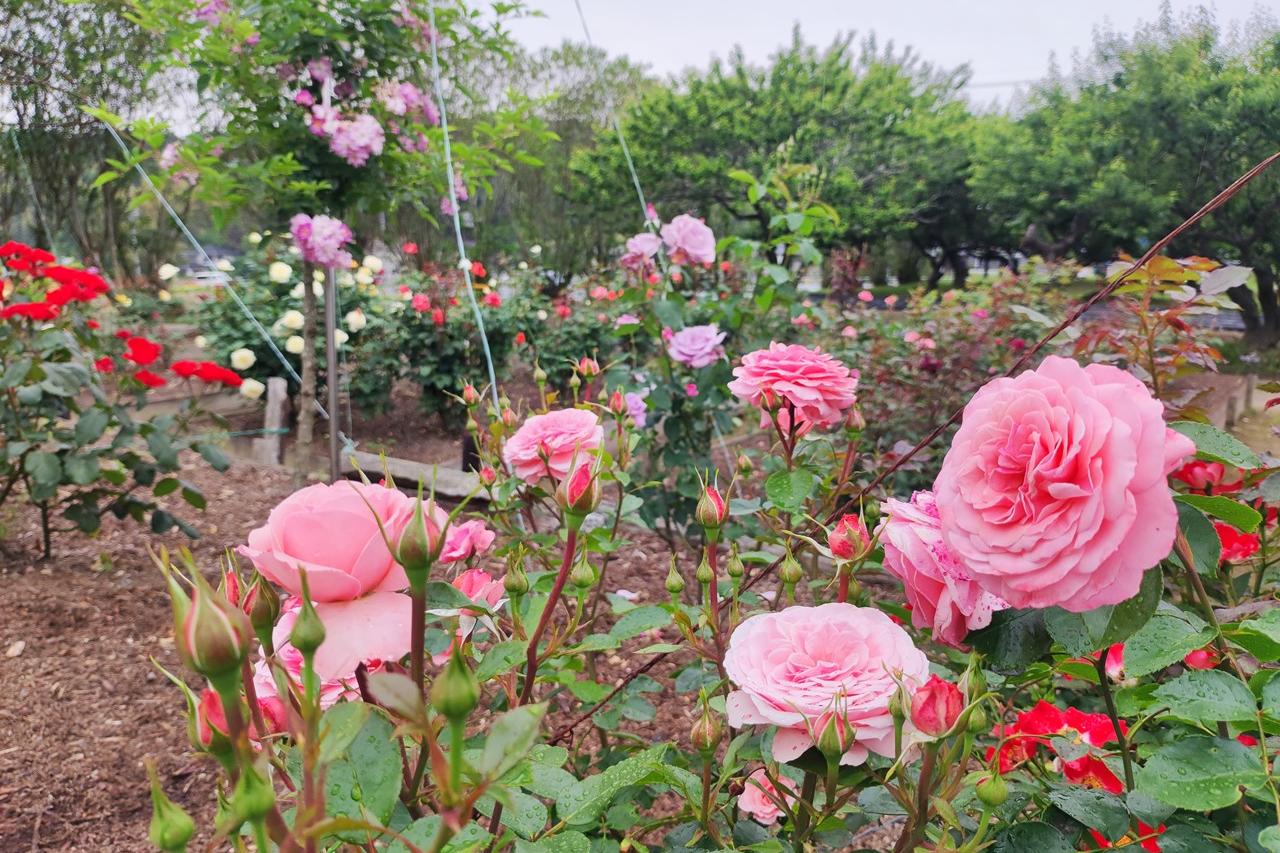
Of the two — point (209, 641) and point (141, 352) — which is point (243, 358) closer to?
point (141, 352)

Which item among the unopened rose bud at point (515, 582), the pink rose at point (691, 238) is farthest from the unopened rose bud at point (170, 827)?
the pink rose at point (691, 238)

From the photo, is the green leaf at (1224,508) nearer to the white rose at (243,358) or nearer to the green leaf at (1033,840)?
the green leaf at (1033,840)

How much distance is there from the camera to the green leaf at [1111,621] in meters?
0.43

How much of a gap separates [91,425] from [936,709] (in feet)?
7.76

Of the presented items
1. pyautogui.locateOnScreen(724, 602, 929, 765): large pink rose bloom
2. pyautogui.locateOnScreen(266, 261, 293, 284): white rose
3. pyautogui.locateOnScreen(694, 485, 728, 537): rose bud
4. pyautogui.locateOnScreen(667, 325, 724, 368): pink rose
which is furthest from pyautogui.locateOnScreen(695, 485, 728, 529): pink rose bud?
pyautogui.locateOnScreen(266, 261, 293, 284): white rose

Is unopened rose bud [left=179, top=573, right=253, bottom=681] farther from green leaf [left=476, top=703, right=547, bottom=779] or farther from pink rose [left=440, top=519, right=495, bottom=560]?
pink rose [left=440, top=519, right=495, bottom=560]

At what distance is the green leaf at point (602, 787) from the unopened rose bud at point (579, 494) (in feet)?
0.54

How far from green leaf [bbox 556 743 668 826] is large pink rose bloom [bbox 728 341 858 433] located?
0.38 meters

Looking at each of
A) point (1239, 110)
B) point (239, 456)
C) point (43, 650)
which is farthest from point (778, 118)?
point (43, 650)

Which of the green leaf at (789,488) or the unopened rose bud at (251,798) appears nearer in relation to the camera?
the unopened rose bud at (251,798)

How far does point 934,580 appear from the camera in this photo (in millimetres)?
485

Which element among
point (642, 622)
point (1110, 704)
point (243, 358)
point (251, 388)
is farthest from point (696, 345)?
point (243, 358)

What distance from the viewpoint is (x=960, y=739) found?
1.48 feet

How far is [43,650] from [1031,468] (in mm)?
2246
